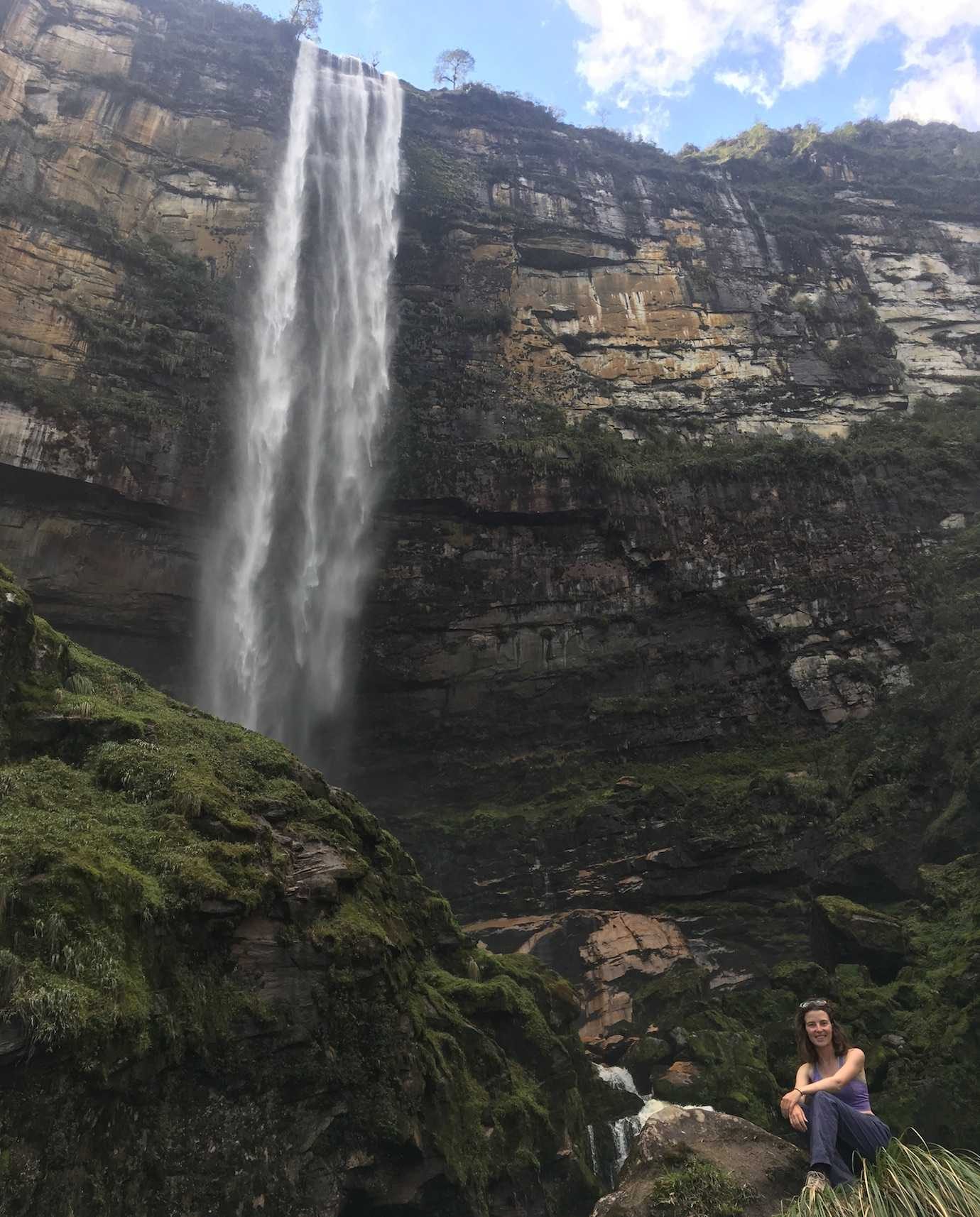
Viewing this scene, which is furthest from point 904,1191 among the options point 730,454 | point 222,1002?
Answer: point 730,454

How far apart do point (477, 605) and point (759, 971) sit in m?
10.3

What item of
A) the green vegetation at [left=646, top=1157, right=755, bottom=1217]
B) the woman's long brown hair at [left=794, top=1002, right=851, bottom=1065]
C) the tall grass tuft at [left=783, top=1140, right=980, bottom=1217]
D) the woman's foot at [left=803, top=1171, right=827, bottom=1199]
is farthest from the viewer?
the green vegetation at [left=646, top=1157, right=755, bottom=1217]

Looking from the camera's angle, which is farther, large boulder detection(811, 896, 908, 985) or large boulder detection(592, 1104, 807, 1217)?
large boulder detection(811, 896, 908, 985)

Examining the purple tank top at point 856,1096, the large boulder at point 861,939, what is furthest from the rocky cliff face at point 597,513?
the purple tank top at point 856,1096

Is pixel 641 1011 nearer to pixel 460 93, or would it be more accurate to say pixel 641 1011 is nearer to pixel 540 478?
pixel 540 478

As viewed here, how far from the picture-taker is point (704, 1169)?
4.21 meters

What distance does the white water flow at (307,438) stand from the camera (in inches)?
736

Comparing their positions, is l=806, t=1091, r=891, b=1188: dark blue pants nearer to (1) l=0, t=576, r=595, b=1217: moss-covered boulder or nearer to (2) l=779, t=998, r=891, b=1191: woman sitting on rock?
(2) l=779, t=998, r=891, b=1191: woman sitting on rock

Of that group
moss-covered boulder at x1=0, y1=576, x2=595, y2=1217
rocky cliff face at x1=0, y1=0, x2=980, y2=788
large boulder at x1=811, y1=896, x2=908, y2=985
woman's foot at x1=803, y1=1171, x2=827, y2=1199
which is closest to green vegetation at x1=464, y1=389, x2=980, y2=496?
rocky cliff face at x1=0, y1=0, x2=980, y2=788

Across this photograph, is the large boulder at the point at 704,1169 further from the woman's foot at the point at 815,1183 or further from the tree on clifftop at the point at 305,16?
the tree on clifftop at the point at 305,16

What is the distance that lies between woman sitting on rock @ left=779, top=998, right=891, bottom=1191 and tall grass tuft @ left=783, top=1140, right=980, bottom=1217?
0.22 feet

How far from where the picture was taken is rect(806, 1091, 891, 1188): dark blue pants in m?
3.00

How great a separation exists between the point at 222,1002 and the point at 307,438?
16.8 metres

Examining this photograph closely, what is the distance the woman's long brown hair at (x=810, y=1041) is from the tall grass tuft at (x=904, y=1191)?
38 centimetres
